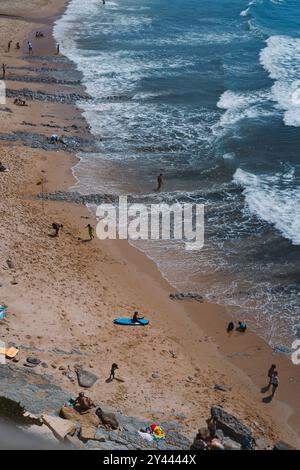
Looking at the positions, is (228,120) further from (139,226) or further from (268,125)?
(139,226)

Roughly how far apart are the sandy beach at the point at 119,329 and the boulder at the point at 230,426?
0.90 meters

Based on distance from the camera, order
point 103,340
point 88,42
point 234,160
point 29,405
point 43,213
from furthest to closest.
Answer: point 88,42, point 234,160, point 43,213, point 103,340, point 29,405

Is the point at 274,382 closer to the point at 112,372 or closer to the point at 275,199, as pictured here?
the point at 112,372

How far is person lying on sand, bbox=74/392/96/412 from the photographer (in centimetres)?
1680

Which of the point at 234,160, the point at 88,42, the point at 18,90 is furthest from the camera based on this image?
the point at 88,42

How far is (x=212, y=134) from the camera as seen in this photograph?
3847 cm

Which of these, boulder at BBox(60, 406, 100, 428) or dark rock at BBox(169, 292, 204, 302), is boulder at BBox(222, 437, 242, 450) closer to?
boulder at BBox(60, 406, 100, 428)

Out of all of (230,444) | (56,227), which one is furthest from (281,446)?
(56,227)

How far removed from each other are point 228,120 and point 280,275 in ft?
59.3

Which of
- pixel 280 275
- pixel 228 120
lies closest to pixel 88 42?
pixel 228 120

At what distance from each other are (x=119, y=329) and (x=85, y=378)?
129 inches

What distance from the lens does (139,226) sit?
93.3 ft
